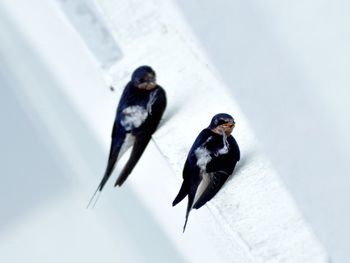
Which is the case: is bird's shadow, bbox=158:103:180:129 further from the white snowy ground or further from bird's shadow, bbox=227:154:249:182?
bird's shadow, bbox=227:154:249:182

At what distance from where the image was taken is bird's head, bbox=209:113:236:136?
1.10 metres

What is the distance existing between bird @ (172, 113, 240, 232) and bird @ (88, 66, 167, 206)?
0.10m

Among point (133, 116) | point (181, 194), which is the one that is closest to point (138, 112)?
point (133, 116)

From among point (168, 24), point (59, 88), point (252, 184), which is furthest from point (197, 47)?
point (59, 88)

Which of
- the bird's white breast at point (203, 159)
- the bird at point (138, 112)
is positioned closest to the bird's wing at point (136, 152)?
the bird at point (138, 112)

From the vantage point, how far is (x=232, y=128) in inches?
43.4

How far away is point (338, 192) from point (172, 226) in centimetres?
24

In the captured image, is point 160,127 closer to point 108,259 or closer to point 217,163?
point 217,163

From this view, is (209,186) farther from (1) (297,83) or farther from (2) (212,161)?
(1) (297,83)

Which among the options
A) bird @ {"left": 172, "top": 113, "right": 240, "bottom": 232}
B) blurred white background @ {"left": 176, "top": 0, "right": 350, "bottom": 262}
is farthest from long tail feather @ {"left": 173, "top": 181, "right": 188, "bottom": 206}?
blurred white background @ {"left": 176, "top": 0, "right": 350, "bottom": 262}

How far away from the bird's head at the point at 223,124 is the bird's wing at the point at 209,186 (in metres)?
0.05

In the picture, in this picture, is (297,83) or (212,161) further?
(297,83)

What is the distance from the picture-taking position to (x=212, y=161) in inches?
43.3

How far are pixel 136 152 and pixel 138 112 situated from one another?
0.05 metres
